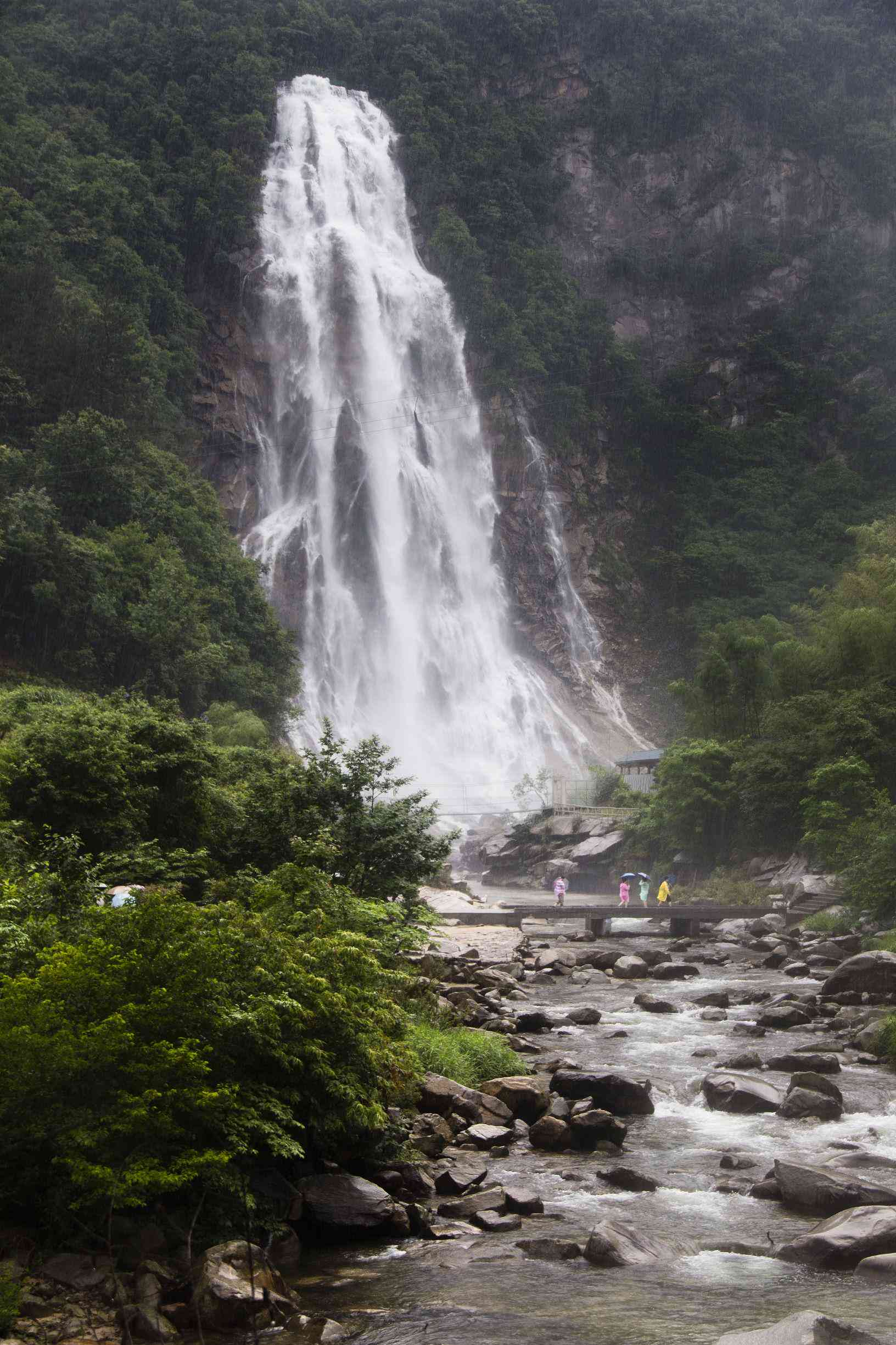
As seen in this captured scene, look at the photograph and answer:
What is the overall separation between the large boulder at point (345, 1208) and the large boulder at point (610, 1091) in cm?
422

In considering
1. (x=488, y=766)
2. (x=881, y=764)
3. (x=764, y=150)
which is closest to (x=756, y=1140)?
(x=881, y=764)

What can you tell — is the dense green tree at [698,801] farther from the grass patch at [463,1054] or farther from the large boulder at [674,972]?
the grass patch at [463,1054]

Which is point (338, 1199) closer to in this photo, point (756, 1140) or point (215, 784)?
point (756, 1140)

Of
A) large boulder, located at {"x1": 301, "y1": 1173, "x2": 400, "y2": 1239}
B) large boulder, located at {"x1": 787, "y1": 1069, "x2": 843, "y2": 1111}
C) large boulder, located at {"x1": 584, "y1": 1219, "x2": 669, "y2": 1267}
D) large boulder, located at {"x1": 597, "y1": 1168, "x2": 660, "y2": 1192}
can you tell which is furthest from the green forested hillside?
large boulder, located at {"x1": 787, "y1": 1069, "x2": 843, "y2": 1111}

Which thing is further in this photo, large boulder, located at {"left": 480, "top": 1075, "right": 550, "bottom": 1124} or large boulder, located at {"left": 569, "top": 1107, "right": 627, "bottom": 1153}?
large boulder, located at {"left": 480, "top": 1075, "right": 550, "bottom": 1124}

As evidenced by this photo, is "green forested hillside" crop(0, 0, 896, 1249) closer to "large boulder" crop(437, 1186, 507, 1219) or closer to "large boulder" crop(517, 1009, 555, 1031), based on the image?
"large boulder" crop(437, 1186, 507, 1219)

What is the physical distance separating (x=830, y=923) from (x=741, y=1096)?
1625 cm

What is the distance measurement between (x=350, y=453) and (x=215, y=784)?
2007 inches

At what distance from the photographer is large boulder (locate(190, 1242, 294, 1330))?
6.21 meters

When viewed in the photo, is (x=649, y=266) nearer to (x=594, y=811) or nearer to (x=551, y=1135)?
(x=594, y=811)

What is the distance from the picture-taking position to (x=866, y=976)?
58.1ft

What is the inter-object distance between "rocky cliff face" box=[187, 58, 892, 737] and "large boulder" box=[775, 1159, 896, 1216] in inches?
2460

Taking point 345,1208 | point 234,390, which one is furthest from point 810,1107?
point 234,390

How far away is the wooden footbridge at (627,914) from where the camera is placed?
29547mm
